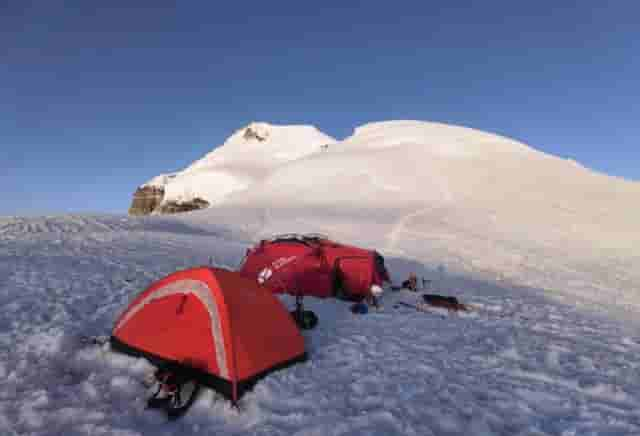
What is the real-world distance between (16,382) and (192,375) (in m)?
1.85

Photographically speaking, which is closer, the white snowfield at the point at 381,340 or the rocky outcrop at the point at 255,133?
the white snowfield at the point at 381,340

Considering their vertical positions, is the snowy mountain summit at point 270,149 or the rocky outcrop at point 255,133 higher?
the rocky outcrop at point 255,133

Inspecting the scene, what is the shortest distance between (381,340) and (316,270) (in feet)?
9.05

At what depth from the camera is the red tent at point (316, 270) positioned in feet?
26.3

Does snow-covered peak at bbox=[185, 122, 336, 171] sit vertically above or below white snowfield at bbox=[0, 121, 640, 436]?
above

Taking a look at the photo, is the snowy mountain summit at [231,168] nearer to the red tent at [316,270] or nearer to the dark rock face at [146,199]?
the dark rock face at [146,199]

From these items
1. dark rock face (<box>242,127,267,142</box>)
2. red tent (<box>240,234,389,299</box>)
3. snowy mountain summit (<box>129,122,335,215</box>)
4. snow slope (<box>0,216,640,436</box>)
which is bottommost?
snow slope (<box>0,216,640,436</box>)

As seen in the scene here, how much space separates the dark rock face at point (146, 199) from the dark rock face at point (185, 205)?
67.7 ft

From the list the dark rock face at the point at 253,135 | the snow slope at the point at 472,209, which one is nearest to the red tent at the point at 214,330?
the snow slope at the point at 472,209

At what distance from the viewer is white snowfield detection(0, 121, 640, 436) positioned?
3.53m

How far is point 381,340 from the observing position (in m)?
5.64

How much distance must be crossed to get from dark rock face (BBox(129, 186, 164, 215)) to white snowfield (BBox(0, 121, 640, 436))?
8192cm

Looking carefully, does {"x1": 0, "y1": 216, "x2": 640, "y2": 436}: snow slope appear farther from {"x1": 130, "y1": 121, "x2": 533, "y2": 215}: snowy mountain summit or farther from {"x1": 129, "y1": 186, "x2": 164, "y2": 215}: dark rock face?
{"x1": 129, "y1": 186, "x2": 164, "y2": 215}: dark rock face

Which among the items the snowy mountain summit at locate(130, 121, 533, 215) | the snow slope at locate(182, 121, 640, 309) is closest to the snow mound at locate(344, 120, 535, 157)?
the snowy mountain summit at locate(130, 121, 533, 215)
